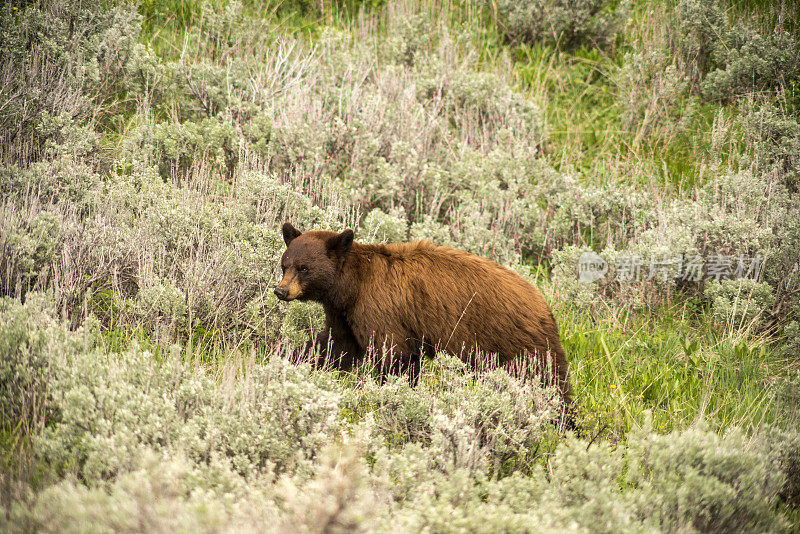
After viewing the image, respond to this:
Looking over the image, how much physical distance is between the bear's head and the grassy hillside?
39 cm

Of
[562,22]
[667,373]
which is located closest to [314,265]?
[667,373]

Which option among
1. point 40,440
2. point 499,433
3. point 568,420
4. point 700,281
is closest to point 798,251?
point 700,281

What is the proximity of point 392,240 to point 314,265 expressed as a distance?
5.35 ft

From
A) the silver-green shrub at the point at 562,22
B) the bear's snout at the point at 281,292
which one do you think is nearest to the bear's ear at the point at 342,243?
the bear's snout at the point at 281,292

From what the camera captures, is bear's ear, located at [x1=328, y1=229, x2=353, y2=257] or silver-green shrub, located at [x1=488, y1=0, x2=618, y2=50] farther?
silver-green shrub, located at [x1=488, y1=0, x2=618, y2=50]

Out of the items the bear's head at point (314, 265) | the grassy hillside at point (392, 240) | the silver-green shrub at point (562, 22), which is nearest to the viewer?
the grassy hillside at point (392, 240)

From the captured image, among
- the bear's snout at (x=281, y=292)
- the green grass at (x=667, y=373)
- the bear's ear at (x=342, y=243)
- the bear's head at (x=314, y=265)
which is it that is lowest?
the green grass at (x=667, y=373)

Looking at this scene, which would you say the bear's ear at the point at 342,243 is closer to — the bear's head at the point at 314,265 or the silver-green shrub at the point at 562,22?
the bear's head at the point at 314,265

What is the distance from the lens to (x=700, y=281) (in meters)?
6.11

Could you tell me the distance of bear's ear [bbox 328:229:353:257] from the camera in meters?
4.25

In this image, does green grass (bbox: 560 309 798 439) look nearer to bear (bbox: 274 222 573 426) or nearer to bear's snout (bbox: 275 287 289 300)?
bear (bbox: 274 222 573 426)

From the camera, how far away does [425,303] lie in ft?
13.9

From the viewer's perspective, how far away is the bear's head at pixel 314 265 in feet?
14.1

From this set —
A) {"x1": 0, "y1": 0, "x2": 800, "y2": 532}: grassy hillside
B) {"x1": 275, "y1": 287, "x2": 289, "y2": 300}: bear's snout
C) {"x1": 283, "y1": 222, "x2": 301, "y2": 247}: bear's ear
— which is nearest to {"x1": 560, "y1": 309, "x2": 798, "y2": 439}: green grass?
{"x1": 0, "y1": 0, "x2": 800, "y2": 532}: grassy hillside
